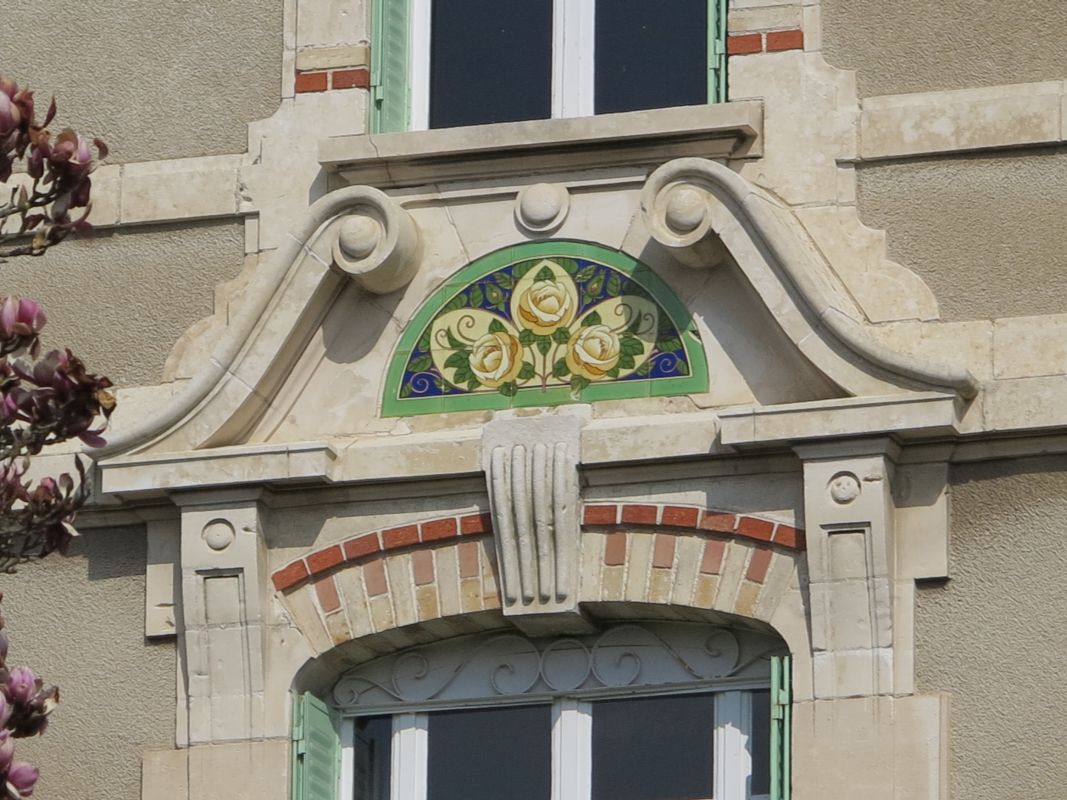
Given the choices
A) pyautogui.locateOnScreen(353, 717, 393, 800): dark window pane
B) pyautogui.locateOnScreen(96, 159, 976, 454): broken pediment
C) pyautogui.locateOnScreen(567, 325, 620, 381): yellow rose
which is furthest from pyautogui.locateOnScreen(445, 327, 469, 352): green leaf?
pyautogui.locateOnScreen(353, 717, 393, 800): dark window pane

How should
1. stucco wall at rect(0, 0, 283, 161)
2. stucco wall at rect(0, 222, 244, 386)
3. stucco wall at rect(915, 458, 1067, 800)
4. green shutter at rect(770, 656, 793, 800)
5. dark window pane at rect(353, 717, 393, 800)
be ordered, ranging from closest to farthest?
stucco wall at rect(915, 458, 1067, 800) < green shutter at rect(770, 656, 793, 800) < dark window pane at rect(353, 717, 393, 800) < stucco wall at rect(0, 222, 244, 386) < stucco wall at rect(0, 0, 283, 161)

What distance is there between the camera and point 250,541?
12477 millimetres

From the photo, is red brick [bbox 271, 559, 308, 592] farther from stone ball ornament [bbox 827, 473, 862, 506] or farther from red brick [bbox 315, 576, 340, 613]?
stone ball ornament [bbox 827, 473, 862, 506]

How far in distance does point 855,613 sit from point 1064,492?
752 mm

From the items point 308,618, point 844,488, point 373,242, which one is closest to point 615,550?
point 844,488

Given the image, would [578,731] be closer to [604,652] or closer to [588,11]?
[604,652]

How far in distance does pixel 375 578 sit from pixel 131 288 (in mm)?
1427

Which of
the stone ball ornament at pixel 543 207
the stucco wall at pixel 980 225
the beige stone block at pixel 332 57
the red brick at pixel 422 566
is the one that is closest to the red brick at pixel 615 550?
the red brick at pixel 422 566

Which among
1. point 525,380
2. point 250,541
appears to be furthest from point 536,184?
point 250,541

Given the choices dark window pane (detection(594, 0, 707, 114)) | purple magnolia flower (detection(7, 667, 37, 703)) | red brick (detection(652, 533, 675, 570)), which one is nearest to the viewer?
purple magnolia flower (detection(7, 667, 37, 703))

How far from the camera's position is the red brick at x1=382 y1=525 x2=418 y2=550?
12.4 m

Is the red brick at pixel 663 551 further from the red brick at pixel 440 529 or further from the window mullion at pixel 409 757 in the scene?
the window mullion at pixel 409 757

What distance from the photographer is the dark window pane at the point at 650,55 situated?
42.1ft

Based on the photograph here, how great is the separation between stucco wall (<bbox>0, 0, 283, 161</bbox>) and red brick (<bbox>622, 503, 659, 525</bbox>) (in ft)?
6.48
